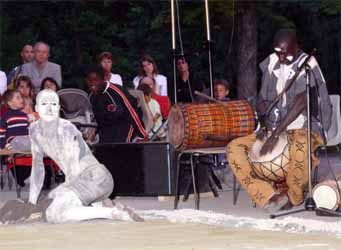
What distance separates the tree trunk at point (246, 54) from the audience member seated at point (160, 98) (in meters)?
3.49

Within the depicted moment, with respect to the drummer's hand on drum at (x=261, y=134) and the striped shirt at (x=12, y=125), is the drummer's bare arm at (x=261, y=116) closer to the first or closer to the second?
the drummer's hand on drum at (x=261, y=134)

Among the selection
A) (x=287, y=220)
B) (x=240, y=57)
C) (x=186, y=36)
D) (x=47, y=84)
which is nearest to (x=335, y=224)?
(x=287, y=220)

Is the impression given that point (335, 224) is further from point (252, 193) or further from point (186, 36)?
point (186, 36)

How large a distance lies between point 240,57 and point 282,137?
345 inches

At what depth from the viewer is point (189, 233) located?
852 cm

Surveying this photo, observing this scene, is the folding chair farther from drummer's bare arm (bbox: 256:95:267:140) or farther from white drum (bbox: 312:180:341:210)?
white drum (bbox: 312:180:341:210)

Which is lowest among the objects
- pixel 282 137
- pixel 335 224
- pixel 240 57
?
pixel 335 224

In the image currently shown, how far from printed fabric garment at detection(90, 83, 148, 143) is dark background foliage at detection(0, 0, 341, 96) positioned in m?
5.82

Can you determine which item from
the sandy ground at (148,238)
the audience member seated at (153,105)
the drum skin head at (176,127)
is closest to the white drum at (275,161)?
the drum skin head at (176,127)

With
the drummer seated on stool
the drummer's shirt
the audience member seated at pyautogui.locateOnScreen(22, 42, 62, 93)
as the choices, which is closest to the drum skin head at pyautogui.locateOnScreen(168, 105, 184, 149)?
the drummer seated on stool

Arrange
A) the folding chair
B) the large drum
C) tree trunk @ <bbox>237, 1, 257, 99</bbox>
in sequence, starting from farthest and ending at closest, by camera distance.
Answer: tree trunk @ <bbox>237, 1, 257, 99</bbox> < the large drum < the folding chair

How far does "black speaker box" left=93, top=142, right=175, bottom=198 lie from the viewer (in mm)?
11258

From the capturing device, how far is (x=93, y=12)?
23.8m

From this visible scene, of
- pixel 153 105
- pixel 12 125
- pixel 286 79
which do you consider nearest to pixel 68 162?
pixel 286 79
